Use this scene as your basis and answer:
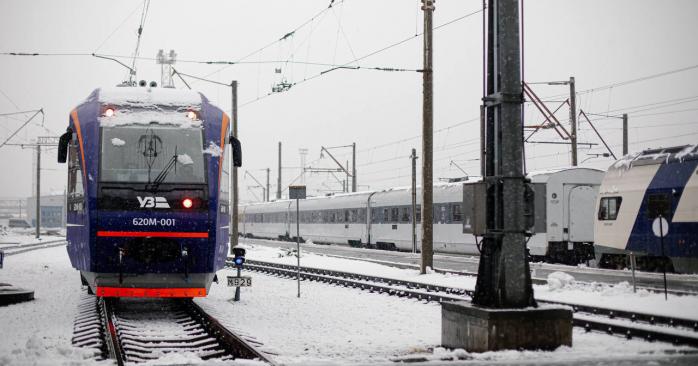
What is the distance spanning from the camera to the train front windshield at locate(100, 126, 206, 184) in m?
11.6

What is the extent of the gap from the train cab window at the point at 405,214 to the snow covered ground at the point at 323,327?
14907mm

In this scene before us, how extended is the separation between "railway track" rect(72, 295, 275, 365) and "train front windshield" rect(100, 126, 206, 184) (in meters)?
2.23

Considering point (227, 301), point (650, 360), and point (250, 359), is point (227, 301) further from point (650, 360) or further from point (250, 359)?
point (650, 360)

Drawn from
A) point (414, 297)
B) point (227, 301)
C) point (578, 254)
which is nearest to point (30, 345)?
point (227, 301)

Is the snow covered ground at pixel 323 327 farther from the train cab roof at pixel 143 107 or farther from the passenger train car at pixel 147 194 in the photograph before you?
the train cab roof at pixel 143 107

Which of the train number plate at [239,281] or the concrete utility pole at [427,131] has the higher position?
the concrete utility pole at [427,131]

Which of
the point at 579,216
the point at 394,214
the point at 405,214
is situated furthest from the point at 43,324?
the point at 394,214

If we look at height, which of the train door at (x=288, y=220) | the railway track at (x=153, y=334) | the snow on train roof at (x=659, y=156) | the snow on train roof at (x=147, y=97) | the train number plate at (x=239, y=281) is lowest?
the railway track at (x=153, y=334)

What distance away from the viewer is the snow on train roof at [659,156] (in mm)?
18500

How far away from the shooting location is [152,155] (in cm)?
1180

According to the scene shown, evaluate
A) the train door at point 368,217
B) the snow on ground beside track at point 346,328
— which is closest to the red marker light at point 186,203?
the snow on ground beside track at point 346,328

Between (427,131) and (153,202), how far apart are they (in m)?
9.83

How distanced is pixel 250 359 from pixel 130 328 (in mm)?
3524

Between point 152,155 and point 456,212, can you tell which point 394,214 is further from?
point 152,155
